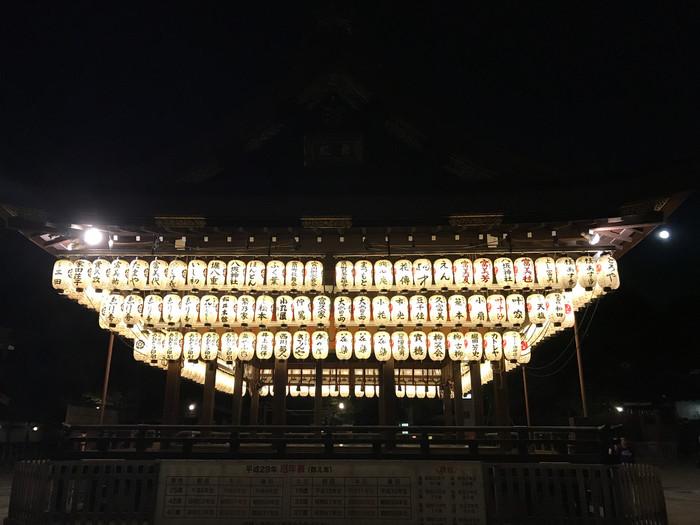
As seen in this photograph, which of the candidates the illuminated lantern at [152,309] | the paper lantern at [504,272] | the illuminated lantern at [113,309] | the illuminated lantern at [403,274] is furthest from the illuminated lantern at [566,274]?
the illuminated lantern at [113,309]

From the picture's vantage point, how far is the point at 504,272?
35.1ft

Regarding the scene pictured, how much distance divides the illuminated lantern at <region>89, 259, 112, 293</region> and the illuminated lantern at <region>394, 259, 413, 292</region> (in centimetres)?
677

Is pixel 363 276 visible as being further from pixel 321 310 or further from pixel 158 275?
pixel 158 275

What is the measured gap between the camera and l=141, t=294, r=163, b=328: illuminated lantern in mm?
11359

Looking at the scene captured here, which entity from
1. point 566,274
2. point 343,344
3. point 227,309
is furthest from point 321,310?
point 566,274

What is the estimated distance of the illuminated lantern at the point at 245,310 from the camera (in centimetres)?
1121

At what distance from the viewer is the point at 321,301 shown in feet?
36.6

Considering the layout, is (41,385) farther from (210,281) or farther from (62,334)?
(210,281)

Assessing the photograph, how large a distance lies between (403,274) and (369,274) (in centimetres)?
78

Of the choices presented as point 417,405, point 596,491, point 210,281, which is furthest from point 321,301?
point 417,405

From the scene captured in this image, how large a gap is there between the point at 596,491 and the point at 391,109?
993cm

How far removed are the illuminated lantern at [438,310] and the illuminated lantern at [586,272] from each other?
309 cm

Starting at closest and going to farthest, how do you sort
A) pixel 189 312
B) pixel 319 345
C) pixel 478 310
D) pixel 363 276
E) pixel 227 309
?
pixel 363 276, pixel 478 310, pixel 227 309, pixel 189 312, pixel 319 345

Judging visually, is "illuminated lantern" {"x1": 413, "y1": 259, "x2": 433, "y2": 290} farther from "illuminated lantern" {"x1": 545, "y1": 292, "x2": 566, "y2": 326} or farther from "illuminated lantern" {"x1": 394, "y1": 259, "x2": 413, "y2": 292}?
"illuminated lantern" {"x1": 545, "y1": 292, "x2": 566, "y2": 326}
